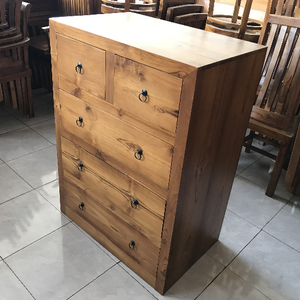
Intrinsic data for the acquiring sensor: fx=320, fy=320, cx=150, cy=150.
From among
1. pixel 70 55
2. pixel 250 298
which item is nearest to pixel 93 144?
pixel 70 55

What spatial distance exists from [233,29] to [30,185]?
1939 millimetres

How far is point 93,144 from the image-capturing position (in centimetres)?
145

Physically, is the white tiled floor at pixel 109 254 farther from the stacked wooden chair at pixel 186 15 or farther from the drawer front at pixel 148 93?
the stacked wooden chair at pixel 186 15

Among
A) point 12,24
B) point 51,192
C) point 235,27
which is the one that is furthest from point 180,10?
point 51,192

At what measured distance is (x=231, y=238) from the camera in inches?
71.2

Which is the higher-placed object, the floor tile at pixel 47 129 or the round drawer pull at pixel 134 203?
the round drawer pull at pixel 134 203

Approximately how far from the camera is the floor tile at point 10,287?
55.3 inches

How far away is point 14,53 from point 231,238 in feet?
6.75

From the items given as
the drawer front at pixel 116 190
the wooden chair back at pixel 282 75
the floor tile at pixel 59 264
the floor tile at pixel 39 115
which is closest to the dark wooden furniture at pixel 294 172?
the wooden chair back at pixel 282 75

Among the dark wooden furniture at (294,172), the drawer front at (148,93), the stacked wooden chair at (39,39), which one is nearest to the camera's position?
the drawer front at (148,93)

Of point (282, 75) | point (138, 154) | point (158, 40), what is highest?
point (158, 40)

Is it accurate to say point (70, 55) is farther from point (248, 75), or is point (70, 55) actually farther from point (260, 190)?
point (260, 190)

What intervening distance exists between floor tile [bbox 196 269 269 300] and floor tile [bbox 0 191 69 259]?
2.83 feet

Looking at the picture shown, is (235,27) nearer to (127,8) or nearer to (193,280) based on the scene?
(127,8)
